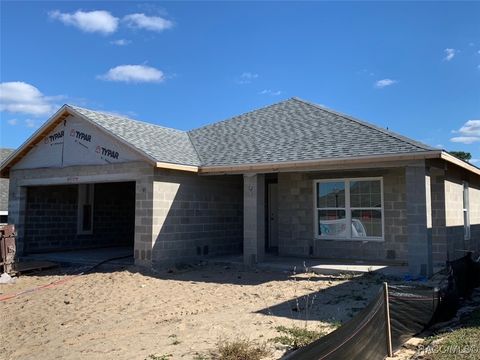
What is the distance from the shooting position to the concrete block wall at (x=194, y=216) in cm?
1403

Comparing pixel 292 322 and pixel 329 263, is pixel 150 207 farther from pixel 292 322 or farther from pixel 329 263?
pixel 292 322

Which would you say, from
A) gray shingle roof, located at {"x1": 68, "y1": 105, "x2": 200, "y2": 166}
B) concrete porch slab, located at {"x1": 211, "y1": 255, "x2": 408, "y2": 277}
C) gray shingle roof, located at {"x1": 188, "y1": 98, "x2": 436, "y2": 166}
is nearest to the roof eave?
gray shingle roof, located at {"x1": 188, "y1": 98, "x2": 436, "y2": 166}

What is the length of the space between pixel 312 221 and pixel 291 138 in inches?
109

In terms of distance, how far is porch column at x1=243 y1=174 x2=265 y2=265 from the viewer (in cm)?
1393

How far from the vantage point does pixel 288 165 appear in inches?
520

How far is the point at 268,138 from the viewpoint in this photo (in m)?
16.0

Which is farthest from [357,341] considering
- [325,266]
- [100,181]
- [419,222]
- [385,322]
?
[100,181]

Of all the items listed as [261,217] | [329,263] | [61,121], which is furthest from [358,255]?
[61,121]

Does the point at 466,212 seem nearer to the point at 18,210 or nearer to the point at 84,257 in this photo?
the point at 84,257

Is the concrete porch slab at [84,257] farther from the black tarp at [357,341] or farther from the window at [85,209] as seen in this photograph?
the black tarp at [357,341]

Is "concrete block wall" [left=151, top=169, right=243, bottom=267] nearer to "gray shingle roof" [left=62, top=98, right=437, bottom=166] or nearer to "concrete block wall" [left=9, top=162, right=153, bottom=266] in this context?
"concrete block wall" [left=9, top=162, right=153, bottom=266]

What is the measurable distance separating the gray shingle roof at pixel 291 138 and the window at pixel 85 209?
207 inches

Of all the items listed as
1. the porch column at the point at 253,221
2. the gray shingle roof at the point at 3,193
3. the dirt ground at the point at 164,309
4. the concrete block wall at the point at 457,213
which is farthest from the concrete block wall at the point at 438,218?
the gray shingle roof at the point at 3,193

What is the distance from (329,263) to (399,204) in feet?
8.91
